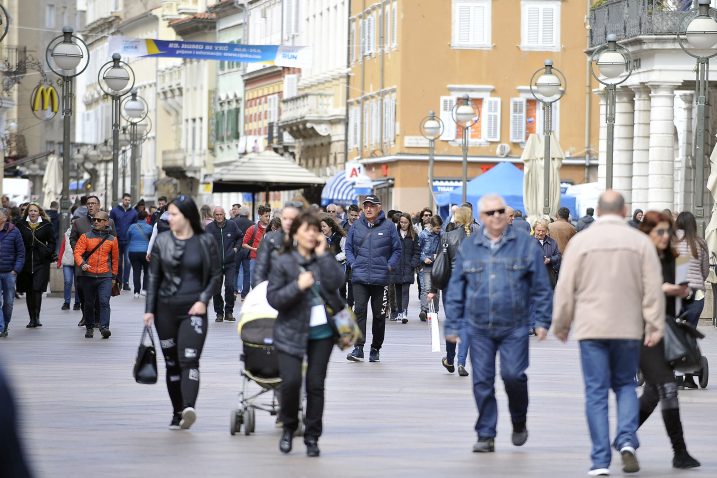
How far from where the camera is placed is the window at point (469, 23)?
7069 centimetres

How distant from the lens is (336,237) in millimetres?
27422

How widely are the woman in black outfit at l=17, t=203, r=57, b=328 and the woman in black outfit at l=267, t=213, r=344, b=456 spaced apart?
14.4 meters

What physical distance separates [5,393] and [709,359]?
60.1 ft

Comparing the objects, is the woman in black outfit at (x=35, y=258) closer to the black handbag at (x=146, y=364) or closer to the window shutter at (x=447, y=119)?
the black handbag at (x=146, y=364)

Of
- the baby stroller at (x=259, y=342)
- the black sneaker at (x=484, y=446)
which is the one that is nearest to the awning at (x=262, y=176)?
the baby stroller at (x=259, y=342)

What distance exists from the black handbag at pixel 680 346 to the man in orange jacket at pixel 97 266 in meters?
12.3

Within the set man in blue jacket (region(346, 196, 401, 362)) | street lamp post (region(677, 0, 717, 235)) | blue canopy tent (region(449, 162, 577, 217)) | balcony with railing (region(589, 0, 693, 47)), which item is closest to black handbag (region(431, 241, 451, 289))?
man in blue jacket (region(346, 196, 401, 362))

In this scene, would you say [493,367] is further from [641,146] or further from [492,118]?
[492,118]

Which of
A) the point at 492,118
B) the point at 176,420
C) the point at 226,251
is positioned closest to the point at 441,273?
the point at 176,420

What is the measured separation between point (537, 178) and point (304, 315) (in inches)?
1202

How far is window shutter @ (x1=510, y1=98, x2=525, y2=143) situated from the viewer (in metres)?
71.2

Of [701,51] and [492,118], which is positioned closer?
[701,51]

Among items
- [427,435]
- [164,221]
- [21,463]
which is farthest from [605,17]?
[21,463]

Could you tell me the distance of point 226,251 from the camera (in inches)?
1184
